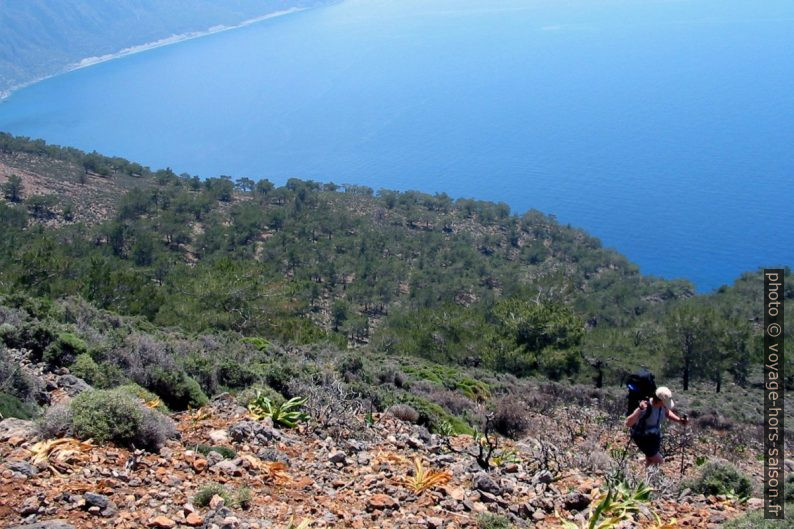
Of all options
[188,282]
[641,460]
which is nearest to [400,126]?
[188,282]

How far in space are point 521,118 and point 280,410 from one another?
108m

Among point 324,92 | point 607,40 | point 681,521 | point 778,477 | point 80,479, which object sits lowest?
point 80,479

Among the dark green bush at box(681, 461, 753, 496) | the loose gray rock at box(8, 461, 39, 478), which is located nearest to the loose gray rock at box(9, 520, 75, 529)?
the loose gray rock at box(8, 461, 39, 478)

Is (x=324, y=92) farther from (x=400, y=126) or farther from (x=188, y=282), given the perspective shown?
(x=188, y=282)

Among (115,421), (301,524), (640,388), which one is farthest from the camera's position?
(640,388)

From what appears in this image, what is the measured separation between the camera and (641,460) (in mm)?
8453

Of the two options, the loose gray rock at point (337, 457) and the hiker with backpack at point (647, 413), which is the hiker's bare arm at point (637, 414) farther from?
the loose gray rock at point (337, 457)

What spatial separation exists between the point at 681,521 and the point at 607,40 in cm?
16942

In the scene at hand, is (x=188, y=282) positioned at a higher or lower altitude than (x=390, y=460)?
higher

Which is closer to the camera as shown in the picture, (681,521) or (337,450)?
(681,521)

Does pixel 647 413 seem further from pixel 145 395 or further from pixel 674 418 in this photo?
pixel 145 395

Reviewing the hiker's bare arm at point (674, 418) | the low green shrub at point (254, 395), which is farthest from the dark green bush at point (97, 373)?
the hiker's bare arm at point (674, 418)

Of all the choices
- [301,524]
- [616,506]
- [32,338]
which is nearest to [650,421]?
[616,506]

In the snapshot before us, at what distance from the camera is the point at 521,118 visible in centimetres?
10975
